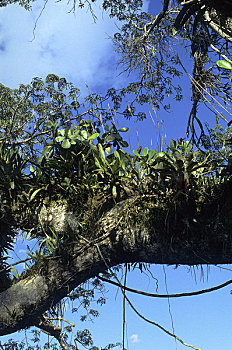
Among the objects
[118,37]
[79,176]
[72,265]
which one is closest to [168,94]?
[118,37]

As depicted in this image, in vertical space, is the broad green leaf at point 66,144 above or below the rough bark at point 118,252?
above

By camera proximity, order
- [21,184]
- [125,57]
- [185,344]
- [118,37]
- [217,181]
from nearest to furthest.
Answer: [185,344]
[217,181]
[21,184]
[125,57]
[118,37]

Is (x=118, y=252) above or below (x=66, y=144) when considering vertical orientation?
below

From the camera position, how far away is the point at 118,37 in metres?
7.86

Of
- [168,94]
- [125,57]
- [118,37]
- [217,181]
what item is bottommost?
[217,181]

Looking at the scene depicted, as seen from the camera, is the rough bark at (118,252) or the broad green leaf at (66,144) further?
the broad green leaf at (66,144)

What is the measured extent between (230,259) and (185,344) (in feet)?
2.35

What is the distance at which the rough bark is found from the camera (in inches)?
107

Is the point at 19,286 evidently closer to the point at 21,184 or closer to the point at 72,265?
the point at 72,265

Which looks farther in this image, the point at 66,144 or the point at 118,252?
the point at 66,144

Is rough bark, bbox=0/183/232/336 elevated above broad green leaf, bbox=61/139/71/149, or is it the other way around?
broad green leaf, bbox=61/139/71/149

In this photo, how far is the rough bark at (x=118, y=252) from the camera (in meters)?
2.73

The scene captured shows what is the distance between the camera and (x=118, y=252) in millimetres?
3033

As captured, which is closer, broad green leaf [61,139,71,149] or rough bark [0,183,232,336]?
rough bark [0,183,232,336]
